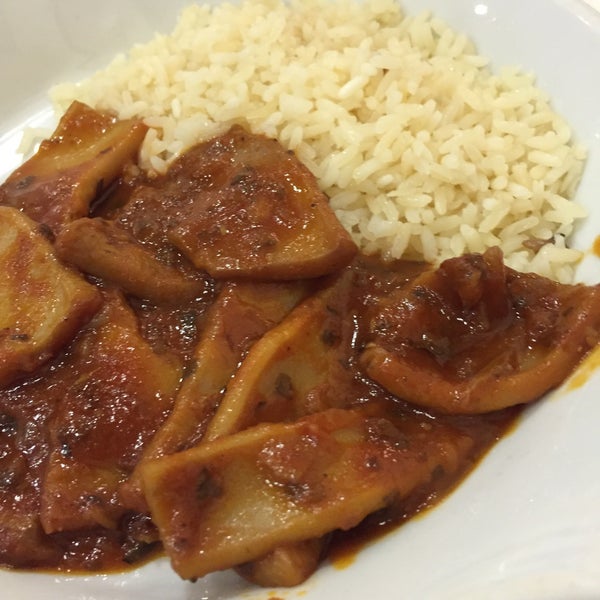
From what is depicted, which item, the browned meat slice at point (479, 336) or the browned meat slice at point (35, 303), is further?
the browned meat slice at point (35, 303)

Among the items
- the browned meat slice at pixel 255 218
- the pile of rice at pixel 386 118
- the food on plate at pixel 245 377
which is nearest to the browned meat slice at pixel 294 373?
the food on plate at pixel 245 377

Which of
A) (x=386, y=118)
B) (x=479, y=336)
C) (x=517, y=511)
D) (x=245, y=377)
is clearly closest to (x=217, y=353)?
(x=245, y=377)

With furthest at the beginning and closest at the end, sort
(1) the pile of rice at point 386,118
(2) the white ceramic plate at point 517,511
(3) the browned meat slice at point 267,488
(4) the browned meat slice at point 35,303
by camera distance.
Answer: (1) the pile of rice at point 386,118, (4) the browned meat slice at point 35,303, (3) the browned meat slice at point 267,488, (2) the white ceramic plate at point 517,511

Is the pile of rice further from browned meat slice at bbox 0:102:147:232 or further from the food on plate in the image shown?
the food on plate

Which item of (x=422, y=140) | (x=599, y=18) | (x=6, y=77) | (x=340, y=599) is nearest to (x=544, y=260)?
(x=422, y=140)

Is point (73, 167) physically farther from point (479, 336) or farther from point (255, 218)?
point (479, 336)

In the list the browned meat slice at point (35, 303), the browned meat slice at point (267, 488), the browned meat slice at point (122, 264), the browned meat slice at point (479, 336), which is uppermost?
the browned meat slice at point (479, 336)

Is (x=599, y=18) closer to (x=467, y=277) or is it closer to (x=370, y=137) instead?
(x=370, y=137)

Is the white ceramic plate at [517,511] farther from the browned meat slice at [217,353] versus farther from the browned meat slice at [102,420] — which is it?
the browned meat slice at [217,353]
